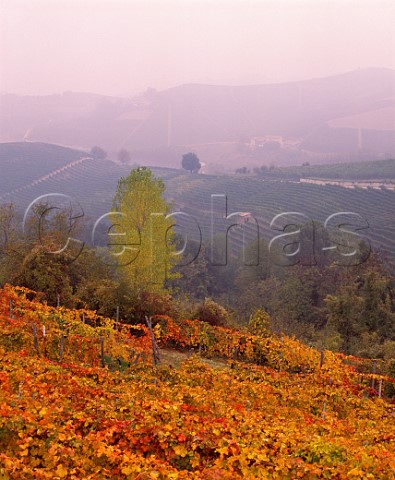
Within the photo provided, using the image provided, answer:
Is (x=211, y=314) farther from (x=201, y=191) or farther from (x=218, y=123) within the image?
(x=218, y=123)

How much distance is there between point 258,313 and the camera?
20.3 m

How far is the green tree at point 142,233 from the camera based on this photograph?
24594 millimetres

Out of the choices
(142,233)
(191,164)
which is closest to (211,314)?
(142,233)

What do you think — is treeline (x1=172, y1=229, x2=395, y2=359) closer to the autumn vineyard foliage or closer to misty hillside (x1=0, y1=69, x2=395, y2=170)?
the autumn vineyard foliage

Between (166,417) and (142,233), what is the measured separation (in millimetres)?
17496

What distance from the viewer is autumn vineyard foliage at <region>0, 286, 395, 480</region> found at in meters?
6.35

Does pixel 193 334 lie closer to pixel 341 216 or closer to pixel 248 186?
pixel 341 216

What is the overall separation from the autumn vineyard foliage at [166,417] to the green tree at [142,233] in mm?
8732

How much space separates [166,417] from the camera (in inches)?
316

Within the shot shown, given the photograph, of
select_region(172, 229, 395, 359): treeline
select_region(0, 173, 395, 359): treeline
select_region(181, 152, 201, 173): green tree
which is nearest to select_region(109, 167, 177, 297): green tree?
select_region(0, 173, 395, 359): treeline

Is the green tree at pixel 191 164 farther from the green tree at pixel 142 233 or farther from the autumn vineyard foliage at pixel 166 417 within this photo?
the autumn vineyard foliage at pixel 166 417

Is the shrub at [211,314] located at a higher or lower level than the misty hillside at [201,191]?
lower

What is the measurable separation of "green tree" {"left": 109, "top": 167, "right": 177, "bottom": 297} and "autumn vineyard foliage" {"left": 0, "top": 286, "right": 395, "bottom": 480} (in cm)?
873

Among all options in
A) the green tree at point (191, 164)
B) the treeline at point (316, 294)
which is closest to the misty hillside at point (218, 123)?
the green tree at point (191, 164)
